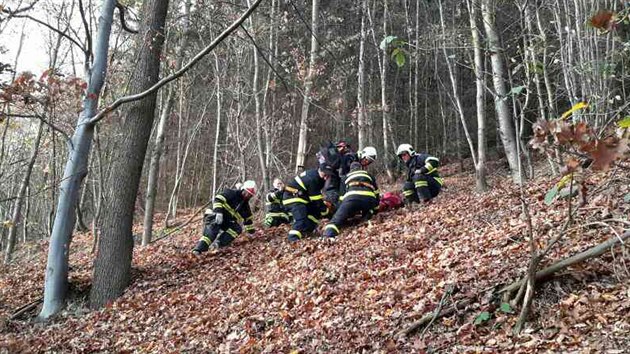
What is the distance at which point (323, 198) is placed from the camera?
11.3m

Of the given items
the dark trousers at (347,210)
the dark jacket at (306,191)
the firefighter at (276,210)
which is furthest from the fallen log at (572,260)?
the firefighter at (276,210)

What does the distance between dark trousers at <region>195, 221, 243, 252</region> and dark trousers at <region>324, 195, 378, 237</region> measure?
2.65 m

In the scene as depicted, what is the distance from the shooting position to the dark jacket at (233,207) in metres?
11.4

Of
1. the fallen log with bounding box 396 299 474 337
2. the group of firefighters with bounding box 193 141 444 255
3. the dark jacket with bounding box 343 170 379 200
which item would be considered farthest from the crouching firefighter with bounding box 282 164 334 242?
the fallen log with bounding box 396 299 474 337

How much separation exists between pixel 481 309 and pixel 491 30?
666 centimetres

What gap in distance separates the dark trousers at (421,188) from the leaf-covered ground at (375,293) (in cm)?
131

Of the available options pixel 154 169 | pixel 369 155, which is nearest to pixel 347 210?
pixel 369 155

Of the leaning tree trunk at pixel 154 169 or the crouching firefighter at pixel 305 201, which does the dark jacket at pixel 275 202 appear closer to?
the crouching firefighter at pixel 305 201

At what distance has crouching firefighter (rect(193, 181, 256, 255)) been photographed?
1116 centimetres

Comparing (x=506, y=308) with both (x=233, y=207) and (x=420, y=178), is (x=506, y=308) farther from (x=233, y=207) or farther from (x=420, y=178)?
(x=233, y=207)

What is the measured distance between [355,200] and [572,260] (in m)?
5.44

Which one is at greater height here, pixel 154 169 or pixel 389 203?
pixel 154 169

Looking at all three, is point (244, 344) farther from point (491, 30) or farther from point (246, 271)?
point (491, 30)

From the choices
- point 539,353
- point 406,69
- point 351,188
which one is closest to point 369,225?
point 351,188
